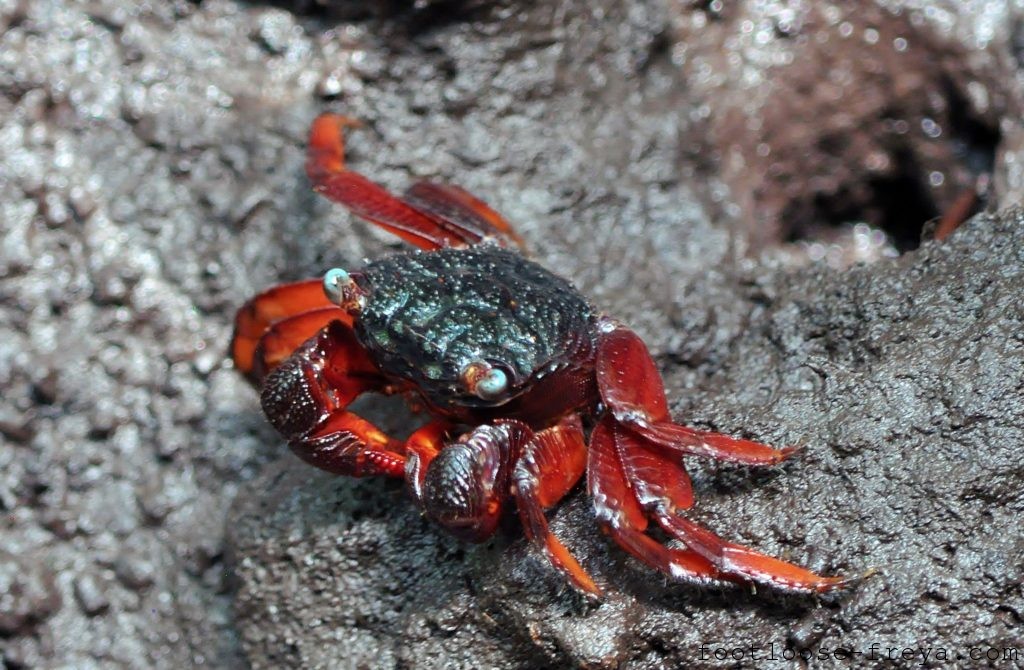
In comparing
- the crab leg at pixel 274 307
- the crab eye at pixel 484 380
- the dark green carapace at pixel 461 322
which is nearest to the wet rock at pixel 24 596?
the crab leg at pixel 274 307

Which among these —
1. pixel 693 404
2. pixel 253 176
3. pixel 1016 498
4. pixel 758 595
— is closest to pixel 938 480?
pixel 1016 498

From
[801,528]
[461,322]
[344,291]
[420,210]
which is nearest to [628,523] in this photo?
[801,528]

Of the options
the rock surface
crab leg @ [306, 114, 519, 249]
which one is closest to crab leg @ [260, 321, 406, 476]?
the rock surface

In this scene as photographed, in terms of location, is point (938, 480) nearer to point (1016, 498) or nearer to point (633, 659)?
point (1016, 498)

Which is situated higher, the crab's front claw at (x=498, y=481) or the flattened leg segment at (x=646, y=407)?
the flattened leg segment at (x=646, y=407)

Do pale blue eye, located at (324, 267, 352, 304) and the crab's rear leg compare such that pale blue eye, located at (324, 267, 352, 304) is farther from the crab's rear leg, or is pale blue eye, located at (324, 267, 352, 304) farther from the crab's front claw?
the crab's rear leg

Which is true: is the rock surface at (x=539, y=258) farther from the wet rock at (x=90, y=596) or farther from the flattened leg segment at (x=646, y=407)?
the flattened leg segment at (x=646, y=407)
